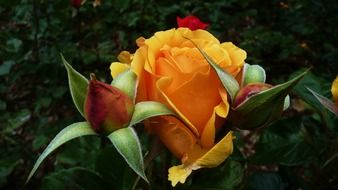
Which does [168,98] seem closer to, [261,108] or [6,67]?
[261,108]

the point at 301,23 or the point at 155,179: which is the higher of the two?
the point at 155,179

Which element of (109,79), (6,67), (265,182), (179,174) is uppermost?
(179,174)

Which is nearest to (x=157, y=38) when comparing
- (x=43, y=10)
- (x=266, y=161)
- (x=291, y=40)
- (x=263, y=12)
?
(x=266, y=161)

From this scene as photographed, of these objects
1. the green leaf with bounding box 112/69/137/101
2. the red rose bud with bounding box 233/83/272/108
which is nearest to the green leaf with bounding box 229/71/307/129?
the red rose bud with bounding box 233/83/272/108

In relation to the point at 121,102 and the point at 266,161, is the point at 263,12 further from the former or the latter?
the point at 121,102

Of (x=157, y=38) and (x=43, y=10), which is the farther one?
(x=43, y=10)

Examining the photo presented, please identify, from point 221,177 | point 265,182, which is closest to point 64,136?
point 221,177
